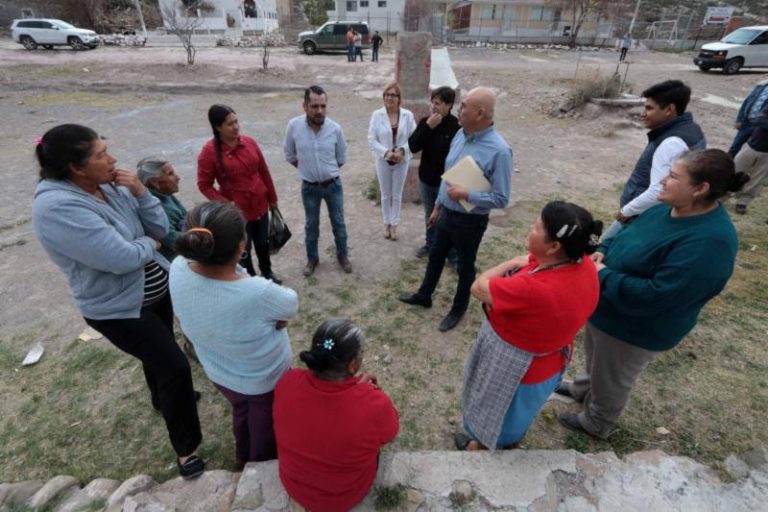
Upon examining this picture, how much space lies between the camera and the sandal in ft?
7.92

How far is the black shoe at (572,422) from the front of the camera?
253cm

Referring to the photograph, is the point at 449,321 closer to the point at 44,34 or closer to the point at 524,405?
the point at 524,405

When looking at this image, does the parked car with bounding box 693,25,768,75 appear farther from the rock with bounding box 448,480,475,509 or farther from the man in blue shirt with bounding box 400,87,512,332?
the rock with bounding box 448,480,475,509

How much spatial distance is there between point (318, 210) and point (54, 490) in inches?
111

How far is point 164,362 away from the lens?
2.10 metres

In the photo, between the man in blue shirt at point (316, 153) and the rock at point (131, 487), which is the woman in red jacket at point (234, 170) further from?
the rock at point (131, 487)

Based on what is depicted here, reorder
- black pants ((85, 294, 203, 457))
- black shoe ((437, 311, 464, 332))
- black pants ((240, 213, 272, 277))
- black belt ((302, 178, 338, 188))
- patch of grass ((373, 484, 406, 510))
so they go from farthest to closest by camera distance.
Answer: black belt ((302, 178, 338, 188)) → black pants ((240, 213, 272, 277)) → black shoe ((437, 311, 464, 332)) → black pants ((85, 294, 203, 457)) → patch of grass ((373, 484, 406, 510))

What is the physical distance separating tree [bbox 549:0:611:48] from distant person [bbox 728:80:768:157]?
2677 cm

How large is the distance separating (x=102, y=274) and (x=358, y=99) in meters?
12.6

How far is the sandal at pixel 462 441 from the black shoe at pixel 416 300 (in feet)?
4.67

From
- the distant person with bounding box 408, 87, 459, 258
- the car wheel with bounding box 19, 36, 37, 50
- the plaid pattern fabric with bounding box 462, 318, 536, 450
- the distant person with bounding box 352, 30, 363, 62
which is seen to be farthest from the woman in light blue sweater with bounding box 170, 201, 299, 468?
the car wheel with bounding box 19, 36, 37, 50

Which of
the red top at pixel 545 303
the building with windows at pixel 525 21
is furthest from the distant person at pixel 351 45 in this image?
the red top at pixel 545 303

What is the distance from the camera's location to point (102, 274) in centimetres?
194

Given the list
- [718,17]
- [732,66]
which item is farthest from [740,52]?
[718,17]
